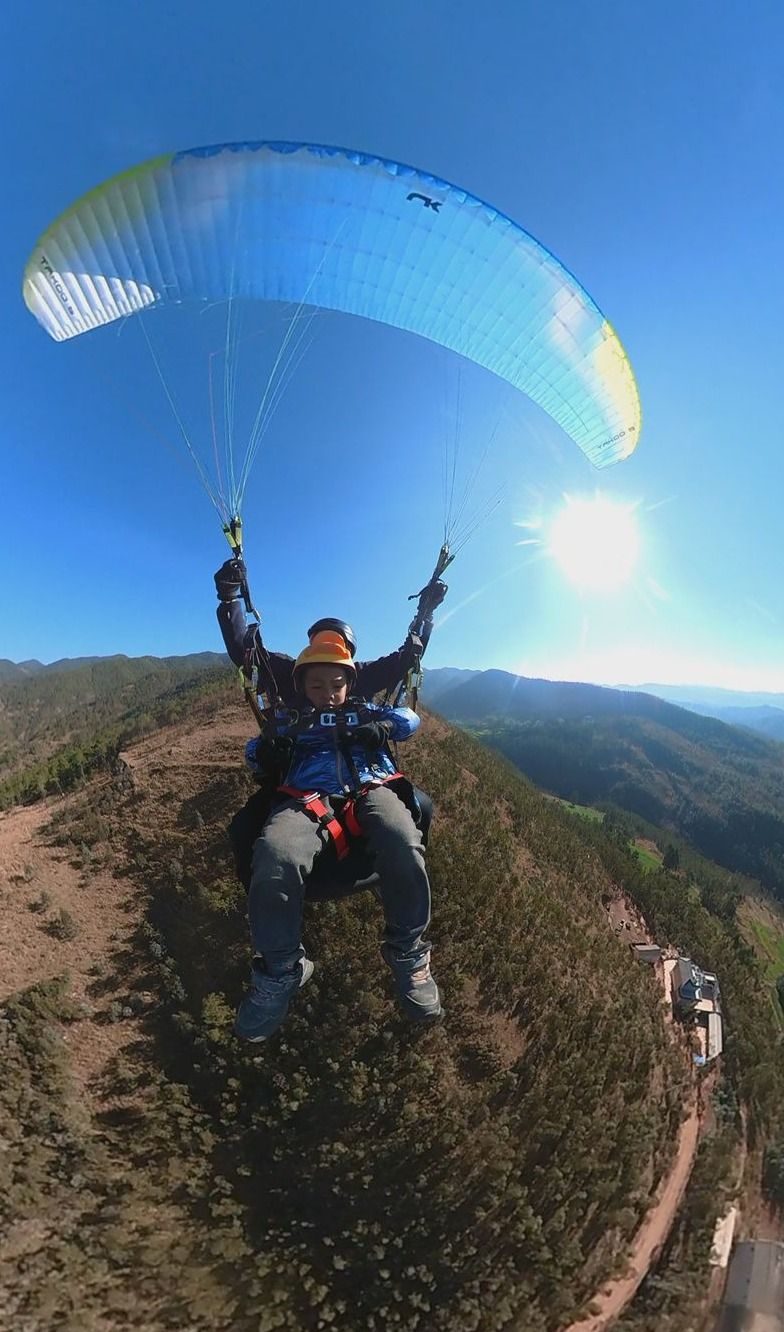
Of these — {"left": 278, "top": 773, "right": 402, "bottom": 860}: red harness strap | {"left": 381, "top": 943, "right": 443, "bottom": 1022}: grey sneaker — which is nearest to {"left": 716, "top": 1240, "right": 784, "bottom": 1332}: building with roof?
{"left": 381, "top": 943, "right": 443, "bottom": 1022}: grey sneaker

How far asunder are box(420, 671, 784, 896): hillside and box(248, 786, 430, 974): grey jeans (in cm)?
9493

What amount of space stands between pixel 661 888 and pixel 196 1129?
29.9 meters

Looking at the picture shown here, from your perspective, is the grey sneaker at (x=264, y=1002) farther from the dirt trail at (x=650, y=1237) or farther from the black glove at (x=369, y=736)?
the dirt trail at (x=650, y=1237)

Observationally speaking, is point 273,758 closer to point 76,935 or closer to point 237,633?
point 237,633

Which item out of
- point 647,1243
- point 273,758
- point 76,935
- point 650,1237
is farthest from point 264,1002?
point 650,1237

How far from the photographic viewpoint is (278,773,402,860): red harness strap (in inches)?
148

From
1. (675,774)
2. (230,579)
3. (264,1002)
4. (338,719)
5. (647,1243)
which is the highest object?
(230,579)

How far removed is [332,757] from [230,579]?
1961 millimetres

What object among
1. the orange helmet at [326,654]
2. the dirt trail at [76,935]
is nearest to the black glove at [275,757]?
the orange helmet at [326,654]

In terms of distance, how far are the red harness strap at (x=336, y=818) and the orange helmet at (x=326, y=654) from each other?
1.17m

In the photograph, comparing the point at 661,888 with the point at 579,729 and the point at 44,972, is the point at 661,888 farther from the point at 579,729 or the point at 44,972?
the point at 579,729

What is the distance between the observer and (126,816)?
18344 millimetres

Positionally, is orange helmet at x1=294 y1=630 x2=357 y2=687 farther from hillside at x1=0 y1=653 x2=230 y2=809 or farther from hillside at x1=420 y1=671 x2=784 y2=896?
hillside at x1=420 y1=671 x2=784 y2=896

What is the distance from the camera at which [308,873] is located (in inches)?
139
